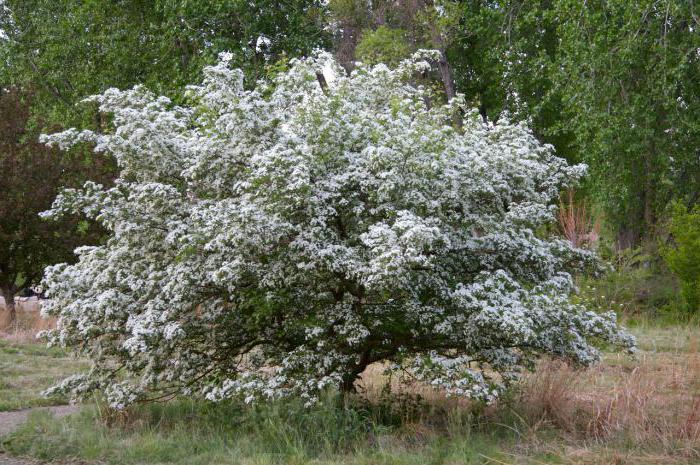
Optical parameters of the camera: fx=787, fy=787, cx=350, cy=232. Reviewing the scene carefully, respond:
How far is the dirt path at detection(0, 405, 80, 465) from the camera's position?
21.7ft

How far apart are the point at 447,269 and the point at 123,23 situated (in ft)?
53.0

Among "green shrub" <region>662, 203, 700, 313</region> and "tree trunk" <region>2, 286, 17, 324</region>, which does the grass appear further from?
"green shrub" <region>662, 203, 700, 313</region>

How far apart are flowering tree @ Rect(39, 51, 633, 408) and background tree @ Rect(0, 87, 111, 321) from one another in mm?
8791

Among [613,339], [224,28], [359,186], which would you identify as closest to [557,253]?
[613,339]

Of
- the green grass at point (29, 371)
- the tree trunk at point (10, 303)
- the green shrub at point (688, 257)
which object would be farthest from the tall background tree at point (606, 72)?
the tree trunk at point (10, 303)

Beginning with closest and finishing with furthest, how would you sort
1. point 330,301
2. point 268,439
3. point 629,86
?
point 268,439
point 330,301
point 629,86

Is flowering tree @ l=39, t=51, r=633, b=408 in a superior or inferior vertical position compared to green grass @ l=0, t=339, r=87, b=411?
superior

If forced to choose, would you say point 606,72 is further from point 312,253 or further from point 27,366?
point 27,366

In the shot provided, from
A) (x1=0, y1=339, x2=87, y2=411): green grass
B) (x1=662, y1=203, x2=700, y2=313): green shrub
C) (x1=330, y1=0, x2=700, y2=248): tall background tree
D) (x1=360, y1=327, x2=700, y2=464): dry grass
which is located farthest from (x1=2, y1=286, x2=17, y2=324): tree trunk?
(x1=662, y1=203, x2=700, y2=313): green shrub

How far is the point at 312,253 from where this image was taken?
21.4 ft

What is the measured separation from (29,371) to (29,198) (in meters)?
5.69

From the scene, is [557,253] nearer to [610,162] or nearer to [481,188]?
[481,188]

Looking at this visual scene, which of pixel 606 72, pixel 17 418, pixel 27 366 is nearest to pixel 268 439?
pixel 17 418

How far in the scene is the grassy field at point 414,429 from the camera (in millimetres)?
6223
